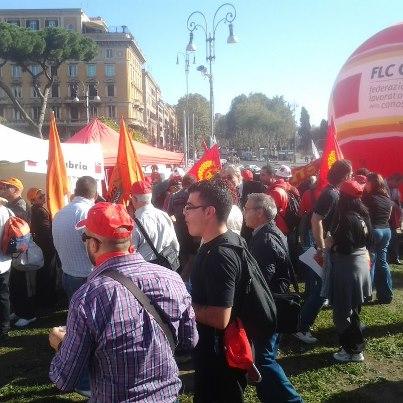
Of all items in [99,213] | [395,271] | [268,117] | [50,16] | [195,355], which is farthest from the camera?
[268,117]

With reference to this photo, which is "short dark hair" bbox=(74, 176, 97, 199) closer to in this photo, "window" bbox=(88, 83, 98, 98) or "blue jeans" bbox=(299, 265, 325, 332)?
"blue jeans" bbox=(299, 265, 325, 332)

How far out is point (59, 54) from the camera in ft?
150

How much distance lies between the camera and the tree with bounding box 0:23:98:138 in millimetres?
42906

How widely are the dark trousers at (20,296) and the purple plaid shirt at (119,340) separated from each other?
420 centimetres

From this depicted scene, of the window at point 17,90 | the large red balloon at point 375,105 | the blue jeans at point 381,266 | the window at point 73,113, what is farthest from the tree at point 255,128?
the blue jeans at point 381,266

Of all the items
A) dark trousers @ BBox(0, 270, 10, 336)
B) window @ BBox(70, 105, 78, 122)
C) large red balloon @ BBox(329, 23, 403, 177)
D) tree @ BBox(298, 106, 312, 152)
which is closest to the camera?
dark trousers @ BBox(0, 270, 10, 336)

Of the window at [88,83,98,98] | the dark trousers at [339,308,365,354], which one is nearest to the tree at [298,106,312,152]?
the window at [88,83,98,98]

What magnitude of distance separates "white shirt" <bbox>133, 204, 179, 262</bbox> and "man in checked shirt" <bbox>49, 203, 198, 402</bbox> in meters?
2.37

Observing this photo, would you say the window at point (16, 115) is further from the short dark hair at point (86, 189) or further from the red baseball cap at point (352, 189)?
the red baseball cap at point (352, 189)

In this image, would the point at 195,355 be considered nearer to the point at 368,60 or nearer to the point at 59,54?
the point at 368,60

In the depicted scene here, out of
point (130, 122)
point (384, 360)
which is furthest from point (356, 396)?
point (130, 122)

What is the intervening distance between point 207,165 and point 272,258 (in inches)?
203

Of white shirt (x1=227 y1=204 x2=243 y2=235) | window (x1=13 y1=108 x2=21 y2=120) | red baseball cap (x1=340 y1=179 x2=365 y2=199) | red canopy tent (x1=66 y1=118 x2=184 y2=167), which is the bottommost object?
white shirt (x1=227 y1=204 x2=243 y2=235)

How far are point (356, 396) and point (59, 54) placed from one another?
46955 mm
